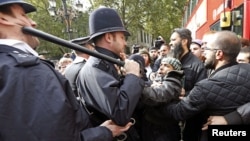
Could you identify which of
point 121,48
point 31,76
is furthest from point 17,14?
point 121,48

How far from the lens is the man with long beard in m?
3.14

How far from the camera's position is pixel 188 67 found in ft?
12.4

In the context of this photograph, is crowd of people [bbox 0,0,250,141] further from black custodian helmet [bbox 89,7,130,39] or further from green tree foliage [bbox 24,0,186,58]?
green tree foliage [bbox 24,0,186,58]

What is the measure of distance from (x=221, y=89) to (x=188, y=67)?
4.40ft

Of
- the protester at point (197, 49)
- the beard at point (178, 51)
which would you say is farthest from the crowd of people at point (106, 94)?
the protester at point (197, 49)

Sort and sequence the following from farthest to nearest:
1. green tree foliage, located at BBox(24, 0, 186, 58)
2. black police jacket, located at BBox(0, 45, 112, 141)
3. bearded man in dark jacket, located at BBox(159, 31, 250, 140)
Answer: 1. green tree foliage, located at BBox(24, 0, 186, 58)
2. bearded man in dark jacket, located at BBox(159, 31, 250, 140)
3. black police jacket, located at BBox(0, 45, 112, 141)

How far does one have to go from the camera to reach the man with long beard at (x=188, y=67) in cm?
314

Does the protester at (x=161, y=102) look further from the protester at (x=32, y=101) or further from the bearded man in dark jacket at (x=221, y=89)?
the protester at (x=32, y=101)

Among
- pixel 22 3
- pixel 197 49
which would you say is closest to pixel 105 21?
pixel 22 3

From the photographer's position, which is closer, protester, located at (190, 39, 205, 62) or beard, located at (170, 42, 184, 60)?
beard, located at (170, 42, 184, 60)

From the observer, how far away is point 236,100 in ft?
8.09

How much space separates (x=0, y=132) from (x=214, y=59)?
6.66 feet

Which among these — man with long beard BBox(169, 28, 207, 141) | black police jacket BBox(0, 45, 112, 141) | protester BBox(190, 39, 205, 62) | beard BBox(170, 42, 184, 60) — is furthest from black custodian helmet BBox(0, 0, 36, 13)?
protester BBox(190, 39, 205, 62)

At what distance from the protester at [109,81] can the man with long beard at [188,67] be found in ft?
3.53
